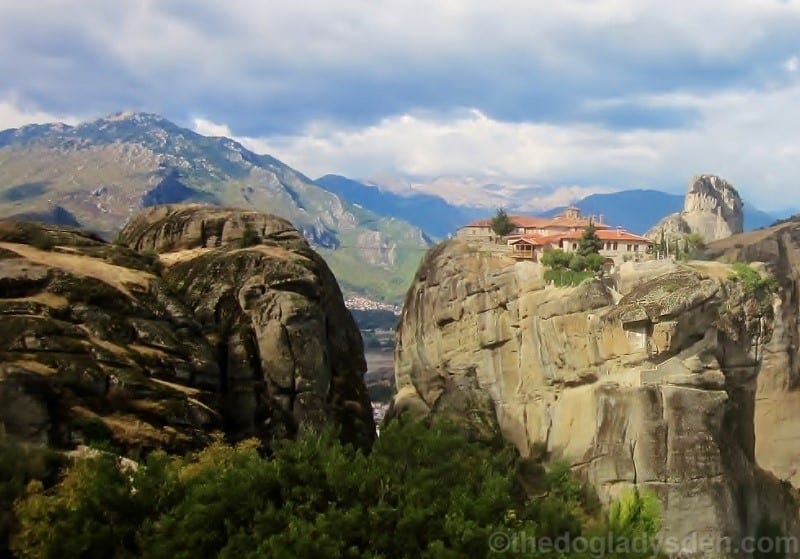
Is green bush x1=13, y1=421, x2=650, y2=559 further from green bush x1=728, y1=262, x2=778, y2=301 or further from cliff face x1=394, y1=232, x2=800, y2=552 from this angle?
green bush x1=728, y1=262, x2=778, y2=301

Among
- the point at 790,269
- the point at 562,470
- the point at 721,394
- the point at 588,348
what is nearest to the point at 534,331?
the point at 588,348

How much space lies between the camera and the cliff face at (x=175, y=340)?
2412 centimetres

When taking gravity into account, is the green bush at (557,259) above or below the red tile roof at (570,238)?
below

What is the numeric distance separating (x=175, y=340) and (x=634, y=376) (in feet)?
89.5

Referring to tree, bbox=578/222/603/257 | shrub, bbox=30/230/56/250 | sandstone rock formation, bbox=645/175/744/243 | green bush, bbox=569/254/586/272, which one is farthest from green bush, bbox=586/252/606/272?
sandstone rock formation, bbox=645/175/744/243

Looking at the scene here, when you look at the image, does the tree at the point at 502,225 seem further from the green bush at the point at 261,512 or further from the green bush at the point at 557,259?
the green bush at the point at 261,512

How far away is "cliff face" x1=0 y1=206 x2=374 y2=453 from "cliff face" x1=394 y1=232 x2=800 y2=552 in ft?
54.1

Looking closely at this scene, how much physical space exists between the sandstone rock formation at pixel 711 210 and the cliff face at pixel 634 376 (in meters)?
47.2

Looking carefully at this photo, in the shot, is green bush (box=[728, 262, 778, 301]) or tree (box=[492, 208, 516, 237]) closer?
green bush (box=[728, 262, 778, 301])

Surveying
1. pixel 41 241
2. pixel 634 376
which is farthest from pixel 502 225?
pixel 41 241

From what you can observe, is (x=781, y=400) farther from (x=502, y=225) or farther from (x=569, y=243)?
(x=502, y=225)

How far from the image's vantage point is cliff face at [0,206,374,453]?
24125mm

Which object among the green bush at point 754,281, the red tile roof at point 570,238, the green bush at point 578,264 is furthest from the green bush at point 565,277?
the red tile roof at point 570,238

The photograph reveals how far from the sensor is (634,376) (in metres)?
44.9
